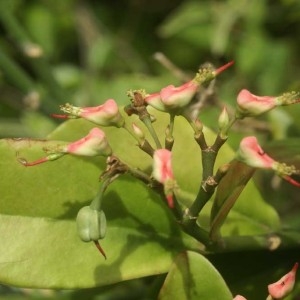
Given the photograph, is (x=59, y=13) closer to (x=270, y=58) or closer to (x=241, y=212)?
(x=270, y=58)

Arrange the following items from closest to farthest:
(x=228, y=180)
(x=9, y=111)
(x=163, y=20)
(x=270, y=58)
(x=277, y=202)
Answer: (x=228, y=180) < (x=277, y=202) < (x=270, y=58) < (x=9, y=111) < (x=163, y=20)

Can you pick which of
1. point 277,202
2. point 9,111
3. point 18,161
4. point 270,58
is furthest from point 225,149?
point 9,111

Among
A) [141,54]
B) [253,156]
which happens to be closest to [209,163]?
[253,156]

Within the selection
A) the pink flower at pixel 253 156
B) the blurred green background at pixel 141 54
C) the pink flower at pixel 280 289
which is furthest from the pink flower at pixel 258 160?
the blurred green background at pixel 141 54

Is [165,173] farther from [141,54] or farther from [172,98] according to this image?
[141,54]

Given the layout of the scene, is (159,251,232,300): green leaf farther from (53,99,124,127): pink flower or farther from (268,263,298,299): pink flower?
(53,99,124,127): pink flower
